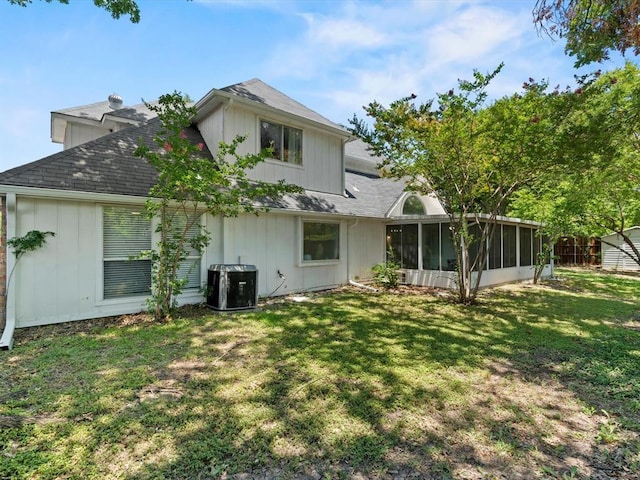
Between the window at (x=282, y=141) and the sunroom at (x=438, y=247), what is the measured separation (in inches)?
165

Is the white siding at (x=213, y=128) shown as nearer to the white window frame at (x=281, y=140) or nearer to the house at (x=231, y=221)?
the house at (x=231, y=221)

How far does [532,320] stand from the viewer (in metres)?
7.20

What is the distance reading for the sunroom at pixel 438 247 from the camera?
1122cm

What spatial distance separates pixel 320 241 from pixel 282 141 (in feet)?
10.9

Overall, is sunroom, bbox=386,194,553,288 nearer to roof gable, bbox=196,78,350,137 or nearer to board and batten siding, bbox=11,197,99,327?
roof gable, bbox=196,78,350,137

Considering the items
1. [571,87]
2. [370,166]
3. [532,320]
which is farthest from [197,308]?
[370,166]

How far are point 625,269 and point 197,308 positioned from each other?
2361 cm

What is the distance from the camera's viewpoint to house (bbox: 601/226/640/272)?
19.2 metres

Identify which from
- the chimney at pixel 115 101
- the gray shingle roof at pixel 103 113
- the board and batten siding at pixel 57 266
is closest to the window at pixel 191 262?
the board and batten siding at pixel 57 266

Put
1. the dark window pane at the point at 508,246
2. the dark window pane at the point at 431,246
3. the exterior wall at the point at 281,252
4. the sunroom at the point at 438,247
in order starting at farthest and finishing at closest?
the dark window pane at the point at 508,246 → the dark window pane at the point at 431,246 → the sunroom at the point at 438,247 → the exterior wall at the point at 281,252

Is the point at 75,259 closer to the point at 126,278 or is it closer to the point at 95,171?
the point at 126,278

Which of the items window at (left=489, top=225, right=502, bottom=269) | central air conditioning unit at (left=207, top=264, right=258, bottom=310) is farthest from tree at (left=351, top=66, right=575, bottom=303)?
central air conditioning unit at (left=207, top=264, right=258, bottom=310)

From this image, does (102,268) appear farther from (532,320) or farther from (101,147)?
(532,320)

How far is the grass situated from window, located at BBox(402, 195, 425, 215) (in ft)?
23.1
